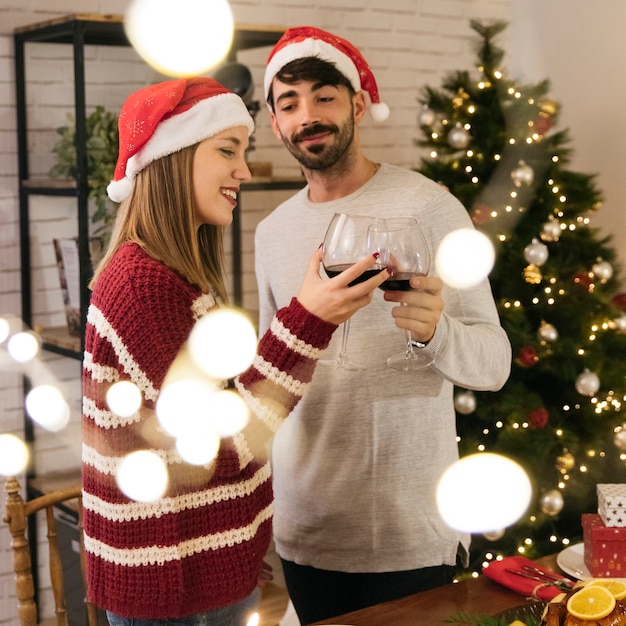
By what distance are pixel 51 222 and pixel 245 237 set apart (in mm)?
654

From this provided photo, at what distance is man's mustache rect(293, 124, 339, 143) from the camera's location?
70.6 inches

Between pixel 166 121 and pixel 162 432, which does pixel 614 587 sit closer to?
pixel 162 432

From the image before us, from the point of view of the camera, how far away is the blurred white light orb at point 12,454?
2.64 meters

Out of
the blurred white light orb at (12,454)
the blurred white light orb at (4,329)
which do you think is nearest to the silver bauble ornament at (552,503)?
the blurred white light orb at (12,454)

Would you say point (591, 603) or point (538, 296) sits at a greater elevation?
point (538, 296)

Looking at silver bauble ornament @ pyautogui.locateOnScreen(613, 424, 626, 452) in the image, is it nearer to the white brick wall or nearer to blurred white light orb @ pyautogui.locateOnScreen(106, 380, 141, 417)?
the white brick wall

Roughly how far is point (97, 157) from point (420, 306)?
127cm

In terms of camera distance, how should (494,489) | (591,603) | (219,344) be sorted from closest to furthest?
(591,603), (219,344), (494,489)

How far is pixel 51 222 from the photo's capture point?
8.84ft

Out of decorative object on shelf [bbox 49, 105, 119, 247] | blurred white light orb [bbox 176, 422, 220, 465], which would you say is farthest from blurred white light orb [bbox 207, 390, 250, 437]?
decorative object on shelf [bbox 49, 105, 119, 247]

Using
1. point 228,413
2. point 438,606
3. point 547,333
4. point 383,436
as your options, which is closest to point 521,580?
point 438,606

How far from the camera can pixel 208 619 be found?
54.0 inches

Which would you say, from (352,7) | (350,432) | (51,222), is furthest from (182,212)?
(352,7)

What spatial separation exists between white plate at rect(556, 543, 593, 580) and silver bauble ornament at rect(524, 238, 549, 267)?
3.71 ft
